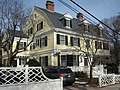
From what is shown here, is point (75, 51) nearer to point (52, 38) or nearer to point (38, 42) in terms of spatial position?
point (52, 38)

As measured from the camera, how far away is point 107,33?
40750 millimetres

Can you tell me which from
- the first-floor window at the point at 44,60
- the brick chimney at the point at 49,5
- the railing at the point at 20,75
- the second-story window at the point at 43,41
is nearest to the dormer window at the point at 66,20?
the second-story window at the point at 43,41

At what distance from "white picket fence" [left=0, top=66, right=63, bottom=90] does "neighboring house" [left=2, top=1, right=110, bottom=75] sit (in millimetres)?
16502

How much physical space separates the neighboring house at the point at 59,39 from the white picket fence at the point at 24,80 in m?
16.5

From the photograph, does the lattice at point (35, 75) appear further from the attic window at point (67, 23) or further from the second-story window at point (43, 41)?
the attic window at point (67, 23)

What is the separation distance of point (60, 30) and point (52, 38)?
1.71m

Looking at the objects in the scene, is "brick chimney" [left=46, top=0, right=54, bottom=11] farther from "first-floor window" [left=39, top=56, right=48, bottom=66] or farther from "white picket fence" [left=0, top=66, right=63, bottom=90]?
"white picket fence" [left=0, top=66, right=63, bottom=90]

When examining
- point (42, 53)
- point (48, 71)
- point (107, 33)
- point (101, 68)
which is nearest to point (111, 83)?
point (48, 71)

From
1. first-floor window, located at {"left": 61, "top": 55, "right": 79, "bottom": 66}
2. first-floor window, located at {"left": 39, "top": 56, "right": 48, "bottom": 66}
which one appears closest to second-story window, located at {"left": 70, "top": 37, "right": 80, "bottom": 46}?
first-floor window, located at {"left": 61, "top": 55, "right": 79, "bottom": 66}

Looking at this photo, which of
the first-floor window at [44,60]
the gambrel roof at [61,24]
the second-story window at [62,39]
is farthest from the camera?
the gambrel roof at [61,24]

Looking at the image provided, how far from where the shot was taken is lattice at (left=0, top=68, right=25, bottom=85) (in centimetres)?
839

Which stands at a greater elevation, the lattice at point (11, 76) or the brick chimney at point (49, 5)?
the brick chimney at point (49, 5)

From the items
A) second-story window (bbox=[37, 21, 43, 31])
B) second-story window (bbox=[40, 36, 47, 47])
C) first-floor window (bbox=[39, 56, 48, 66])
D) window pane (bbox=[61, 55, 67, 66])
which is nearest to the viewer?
window pane (bbox=[61, 55, 67, 66])

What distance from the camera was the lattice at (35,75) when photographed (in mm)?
9391
